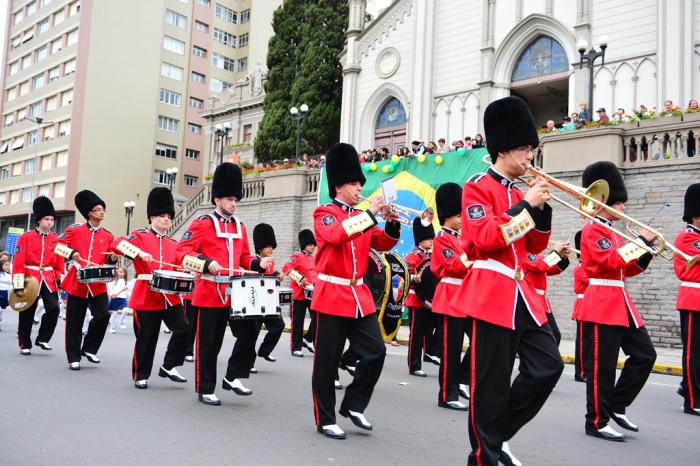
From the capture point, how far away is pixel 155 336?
28.1 ft

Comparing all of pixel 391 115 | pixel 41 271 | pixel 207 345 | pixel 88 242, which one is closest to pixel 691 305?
pixel 207 345

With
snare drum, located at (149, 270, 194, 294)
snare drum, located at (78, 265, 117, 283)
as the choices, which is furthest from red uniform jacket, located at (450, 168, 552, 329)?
snare drum, located at (78, 265, 117, 283)

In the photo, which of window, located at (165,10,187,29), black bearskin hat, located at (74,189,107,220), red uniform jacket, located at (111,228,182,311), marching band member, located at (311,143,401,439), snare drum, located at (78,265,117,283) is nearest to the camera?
marching band member, located at (311,143,401,439)

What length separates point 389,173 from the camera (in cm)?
2169

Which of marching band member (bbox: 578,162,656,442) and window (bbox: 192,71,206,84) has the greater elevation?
window (bbox: 192,71,206,84)

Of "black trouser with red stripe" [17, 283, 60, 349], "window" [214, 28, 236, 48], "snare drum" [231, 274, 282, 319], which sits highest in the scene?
"window" [214, 28, 236, 48]

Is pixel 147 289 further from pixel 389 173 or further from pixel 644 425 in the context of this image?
pixel 389 173

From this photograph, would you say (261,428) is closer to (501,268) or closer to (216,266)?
(216,266)

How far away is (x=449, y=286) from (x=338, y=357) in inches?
107

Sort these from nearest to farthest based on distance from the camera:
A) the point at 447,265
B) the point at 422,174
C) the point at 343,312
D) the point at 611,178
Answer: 1. the point at 343,312
2. the point at 611,178
3. the point at 447,265
4. the point at 422,174

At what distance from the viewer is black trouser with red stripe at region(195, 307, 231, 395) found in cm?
741

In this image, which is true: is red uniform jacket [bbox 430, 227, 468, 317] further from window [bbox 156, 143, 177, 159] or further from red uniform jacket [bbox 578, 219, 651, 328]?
window [bbox 156, 143, 177, 159]

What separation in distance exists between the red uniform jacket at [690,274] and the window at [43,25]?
224ft

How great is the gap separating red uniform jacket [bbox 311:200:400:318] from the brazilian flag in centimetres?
1276
